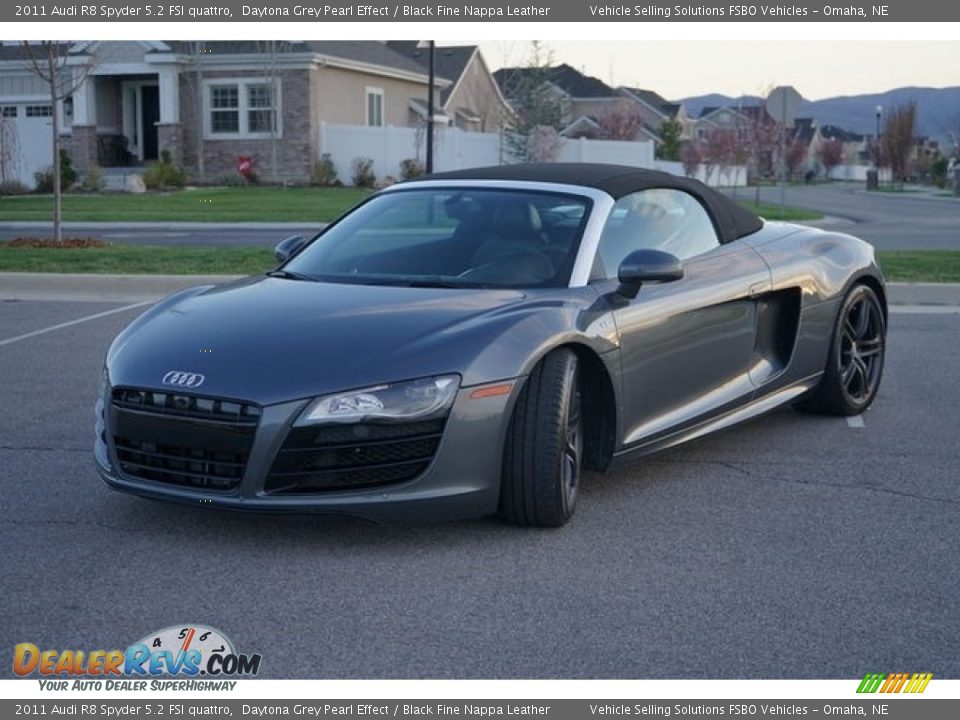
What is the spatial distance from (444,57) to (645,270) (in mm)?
53019

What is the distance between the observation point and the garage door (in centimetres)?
3725

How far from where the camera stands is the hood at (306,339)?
4855mm

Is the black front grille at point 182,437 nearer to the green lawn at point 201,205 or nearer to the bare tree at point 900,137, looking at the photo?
the green lawn at point 201,205

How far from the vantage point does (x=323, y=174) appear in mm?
38125

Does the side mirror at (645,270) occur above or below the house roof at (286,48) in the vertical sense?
below

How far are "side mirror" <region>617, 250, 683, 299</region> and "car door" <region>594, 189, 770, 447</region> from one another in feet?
0.24

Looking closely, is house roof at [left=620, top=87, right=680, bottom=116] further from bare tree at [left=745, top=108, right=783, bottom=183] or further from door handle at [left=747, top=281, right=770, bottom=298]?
door handle at [left=747, top=281, right=770, bottom=298]

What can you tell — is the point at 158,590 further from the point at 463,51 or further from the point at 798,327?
the point at 463,51

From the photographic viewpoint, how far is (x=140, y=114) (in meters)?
40.9

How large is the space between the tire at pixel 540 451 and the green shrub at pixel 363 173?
33.6 meters

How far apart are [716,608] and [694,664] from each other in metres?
0.51

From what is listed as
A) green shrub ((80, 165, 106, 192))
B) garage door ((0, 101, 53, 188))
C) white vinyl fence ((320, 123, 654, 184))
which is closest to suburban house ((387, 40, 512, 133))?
white vinyl fence ((320, 123, 654, 184))

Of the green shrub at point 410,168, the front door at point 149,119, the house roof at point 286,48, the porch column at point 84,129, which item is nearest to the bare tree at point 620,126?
the house roof at point 286,48
